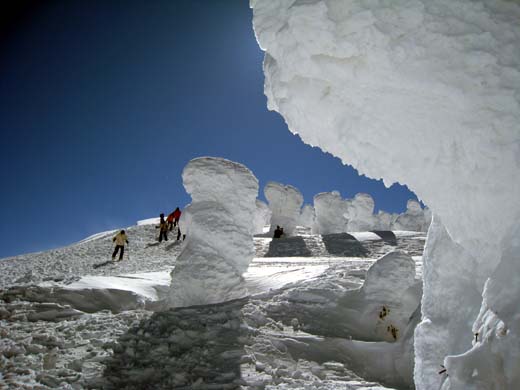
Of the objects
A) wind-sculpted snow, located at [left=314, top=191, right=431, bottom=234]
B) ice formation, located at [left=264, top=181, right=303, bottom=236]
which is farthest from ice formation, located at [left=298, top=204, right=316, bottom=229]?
ice formation, located at [left=264, top=181, right=303, bottom=236]

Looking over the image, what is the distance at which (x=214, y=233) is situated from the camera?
380 inches

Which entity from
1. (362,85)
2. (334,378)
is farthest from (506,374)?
(334,378)

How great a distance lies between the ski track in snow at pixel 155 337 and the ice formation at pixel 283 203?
1543 cm

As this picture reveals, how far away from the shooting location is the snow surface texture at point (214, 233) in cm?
908

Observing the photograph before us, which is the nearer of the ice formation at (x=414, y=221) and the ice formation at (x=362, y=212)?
the ice formation at (x=362, y=212)

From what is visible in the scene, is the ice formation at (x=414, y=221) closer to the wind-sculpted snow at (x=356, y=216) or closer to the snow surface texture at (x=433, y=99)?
the wind-sculpted snow at (x=356, y=216)

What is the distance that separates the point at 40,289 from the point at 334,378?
6613 millimetres

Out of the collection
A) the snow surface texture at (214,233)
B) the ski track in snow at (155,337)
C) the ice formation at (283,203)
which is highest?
the ice formation at (283,203)

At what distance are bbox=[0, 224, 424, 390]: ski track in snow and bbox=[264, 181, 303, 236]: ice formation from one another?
15.4 metres

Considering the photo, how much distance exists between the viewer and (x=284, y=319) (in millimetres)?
7652

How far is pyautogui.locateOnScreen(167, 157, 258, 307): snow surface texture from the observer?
29.8ft

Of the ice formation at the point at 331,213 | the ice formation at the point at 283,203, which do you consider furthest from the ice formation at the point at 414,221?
the ice formation at the point at 283,203

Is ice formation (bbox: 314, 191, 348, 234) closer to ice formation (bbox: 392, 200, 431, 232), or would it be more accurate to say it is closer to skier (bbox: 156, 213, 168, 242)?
ice formation (bbox: 392, 200, 431, 232)

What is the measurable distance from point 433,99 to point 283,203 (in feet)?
76.0
